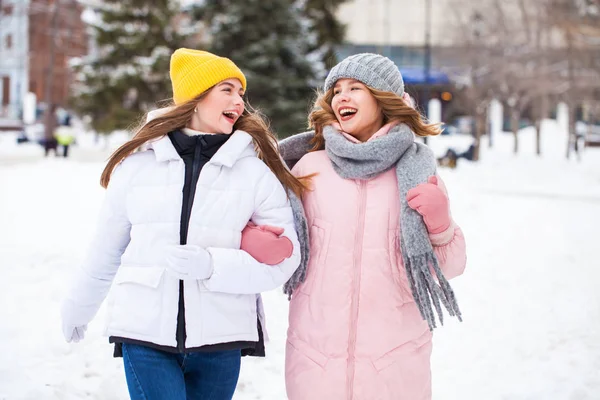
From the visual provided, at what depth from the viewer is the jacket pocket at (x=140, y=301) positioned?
8.37 ft

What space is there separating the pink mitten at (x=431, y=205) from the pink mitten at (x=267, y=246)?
52 cm

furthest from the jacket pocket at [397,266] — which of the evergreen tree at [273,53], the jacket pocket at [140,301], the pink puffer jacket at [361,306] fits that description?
the evergreen tree at [273,53]

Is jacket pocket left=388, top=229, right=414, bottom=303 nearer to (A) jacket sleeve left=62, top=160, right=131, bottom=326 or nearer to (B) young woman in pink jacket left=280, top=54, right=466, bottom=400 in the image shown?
(B) young woman in pink jacket left=280, top=54, right=466, bottom=400

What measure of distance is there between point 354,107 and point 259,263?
33.3 inches

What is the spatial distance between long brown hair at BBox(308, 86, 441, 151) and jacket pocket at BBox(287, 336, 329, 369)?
35.3 inches

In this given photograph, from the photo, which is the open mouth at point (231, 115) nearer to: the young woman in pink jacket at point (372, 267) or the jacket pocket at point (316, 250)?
the young woman in pink jacket at point (372, 267)

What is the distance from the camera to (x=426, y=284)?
273 centimetres

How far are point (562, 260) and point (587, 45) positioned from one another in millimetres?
13938

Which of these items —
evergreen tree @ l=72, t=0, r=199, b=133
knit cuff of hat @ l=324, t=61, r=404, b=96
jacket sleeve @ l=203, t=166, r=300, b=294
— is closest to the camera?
jacket sleeve @ l=203, t=166, r=300, b=294

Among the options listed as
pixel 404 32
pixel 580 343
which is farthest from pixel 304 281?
pixel 404 32

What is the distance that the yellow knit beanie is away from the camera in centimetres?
281

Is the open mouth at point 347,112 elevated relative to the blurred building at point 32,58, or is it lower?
lower

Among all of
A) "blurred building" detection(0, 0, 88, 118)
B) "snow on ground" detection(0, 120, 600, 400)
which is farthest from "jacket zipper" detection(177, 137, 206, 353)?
"blurred building" detection(0, 0, 88, 118)

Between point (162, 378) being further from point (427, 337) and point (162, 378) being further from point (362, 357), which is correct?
point (427, 337)
